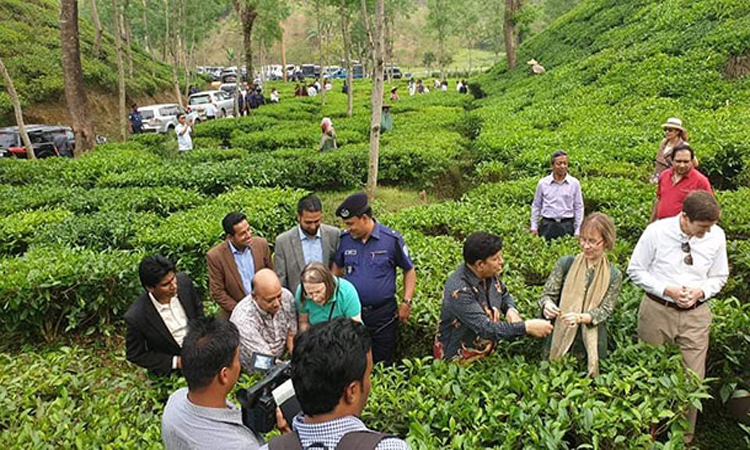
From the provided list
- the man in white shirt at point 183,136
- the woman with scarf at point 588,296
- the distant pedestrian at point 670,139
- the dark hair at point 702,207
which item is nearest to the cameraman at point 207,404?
the woman with scarf at point 588,296

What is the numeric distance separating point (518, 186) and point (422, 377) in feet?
16.8

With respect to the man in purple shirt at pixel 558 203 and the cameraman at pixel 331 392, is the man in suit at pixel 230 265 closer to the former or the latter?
the cameraman at pixel 331 392

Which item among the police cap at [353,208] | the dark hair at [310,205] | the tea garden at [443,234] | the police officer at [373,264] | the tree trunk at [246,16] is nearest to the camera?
the tea garden at [443,234]

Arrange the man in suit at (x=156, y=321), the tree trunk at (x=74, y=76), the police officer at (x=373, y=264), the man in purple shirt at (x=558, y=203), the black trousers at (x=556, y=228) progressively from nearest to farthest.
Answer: the man in suit at (x=156, y=321)
the police officer at (x=373, y=264)
the man in purple shirt at (x=558, y=203)
the black trousers at (x=556, y=228)
the tree trunk at (x=74, y=76)

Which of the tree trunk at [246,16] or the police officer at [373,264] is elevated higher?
the tree trunk at [246,16]

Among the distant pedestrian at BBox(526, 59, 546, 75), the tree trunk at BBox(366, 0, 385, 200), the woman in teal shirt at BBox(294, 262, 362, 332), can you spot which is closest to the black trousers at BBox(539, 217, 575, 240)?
the woman in teal shirt at BBox(294, 262, 362, 332)

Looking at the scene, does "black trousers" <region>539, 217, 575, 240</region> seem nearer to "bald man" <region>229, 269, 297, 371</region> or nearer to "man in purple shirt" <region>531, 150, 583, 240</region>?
"man in purple shirt" <region>531, 150, 583, 240</region>

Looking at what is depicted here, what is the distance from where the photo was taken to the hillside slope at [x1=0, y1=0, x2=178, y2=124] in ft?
76.0

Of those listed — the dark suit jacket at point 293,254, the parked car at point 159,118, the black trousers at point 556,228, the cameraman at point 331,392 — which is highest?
the cameraman at point 331,392

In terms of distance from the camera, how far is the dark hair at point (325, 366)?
2.10m

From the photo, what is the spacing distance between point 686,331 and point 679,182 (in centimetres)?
203

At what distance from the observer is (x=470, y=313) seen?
11.3 feet

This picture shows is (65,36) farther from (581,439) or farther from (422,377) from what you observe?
(581,439)

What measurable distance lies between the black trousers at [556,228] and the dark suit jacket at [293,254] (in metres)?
2.94
